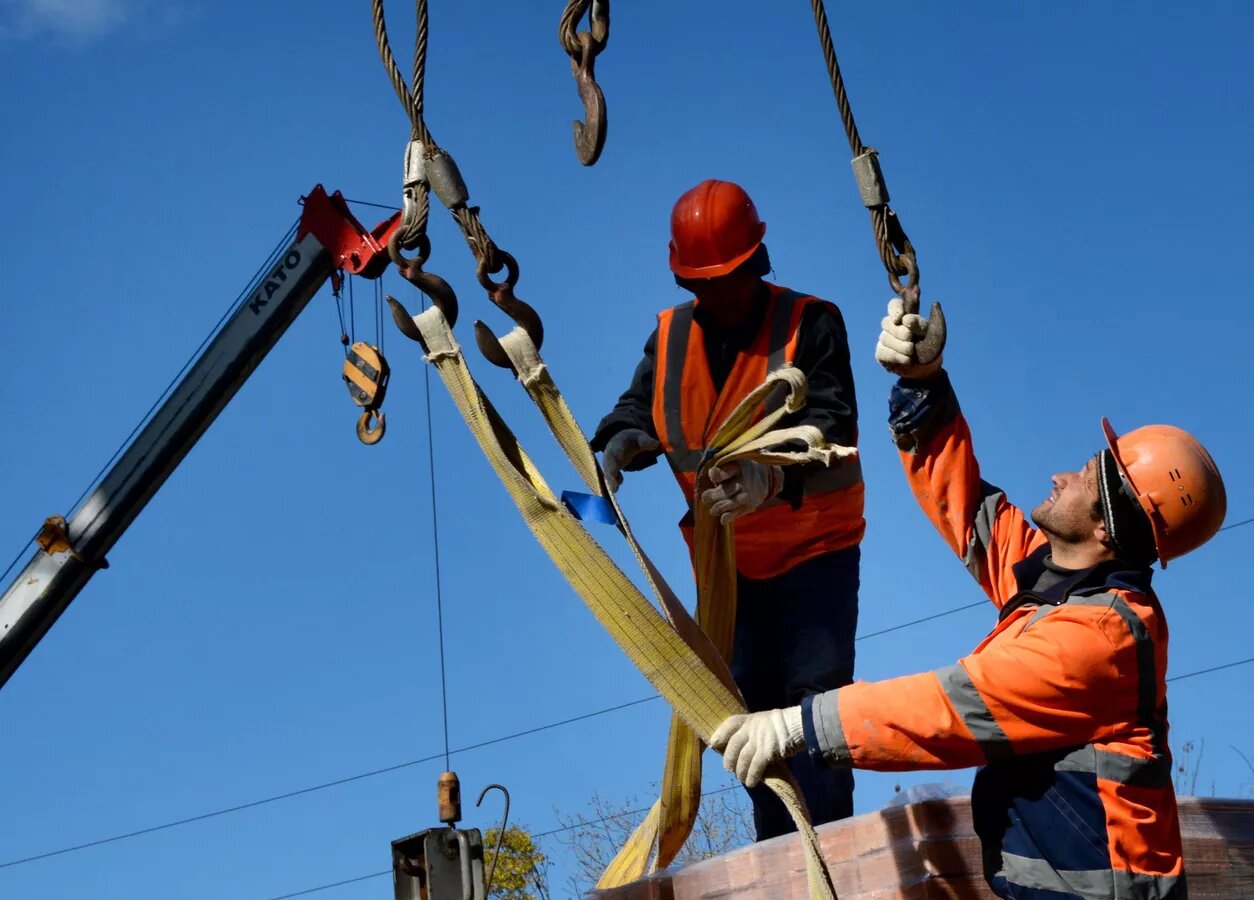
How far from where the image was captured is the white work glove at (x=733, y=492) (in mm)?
4332

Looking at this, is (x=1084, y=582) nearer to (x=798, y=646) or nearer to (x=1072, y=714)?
(x=1072, y=714)

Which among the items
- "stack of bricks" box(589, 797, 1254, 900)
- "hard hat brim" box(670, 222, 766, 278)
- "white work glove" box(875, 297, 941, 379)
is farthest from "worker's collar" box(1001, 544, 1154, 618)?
"hard hat brim" box(670, 222, 766, 278)

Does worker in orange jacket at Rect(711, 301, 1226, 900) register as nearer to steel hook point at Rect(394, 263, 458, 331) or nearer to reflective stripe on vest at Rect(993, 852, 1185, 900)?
reflective stripe on vest at Rect(993, 852, 1185, 900)

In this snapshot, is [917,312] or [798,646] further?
[798,646]

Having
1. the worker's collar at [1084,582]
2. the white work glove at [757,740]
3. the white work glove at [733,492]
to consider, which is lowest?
the white work glove at [757,740]

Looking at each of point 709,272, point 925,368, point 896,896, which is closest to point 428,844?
point 896,896

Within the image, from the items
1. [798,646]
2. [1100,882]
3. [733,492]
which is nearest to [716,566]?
[733,492]

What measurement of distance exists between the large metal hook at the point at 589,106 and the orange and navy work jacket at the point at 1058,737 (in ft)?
4.50

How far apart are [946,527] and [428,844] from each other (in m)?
1.53

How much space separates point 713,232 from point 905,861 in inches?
78.1

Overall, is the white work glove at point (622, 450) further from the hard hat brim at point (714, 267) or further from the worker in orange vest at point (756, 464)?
the hard hat brim at point (714, 267)

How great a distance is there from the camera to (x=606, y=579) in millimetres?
3783

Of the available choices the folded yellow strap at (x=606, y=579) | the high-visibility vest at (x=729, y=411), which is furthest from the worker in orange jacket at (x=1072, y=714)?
the high-visibility vest at (x=729, y=411)

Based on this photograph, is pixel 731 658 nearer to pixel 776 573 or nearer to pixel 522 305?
pixel 776 573
